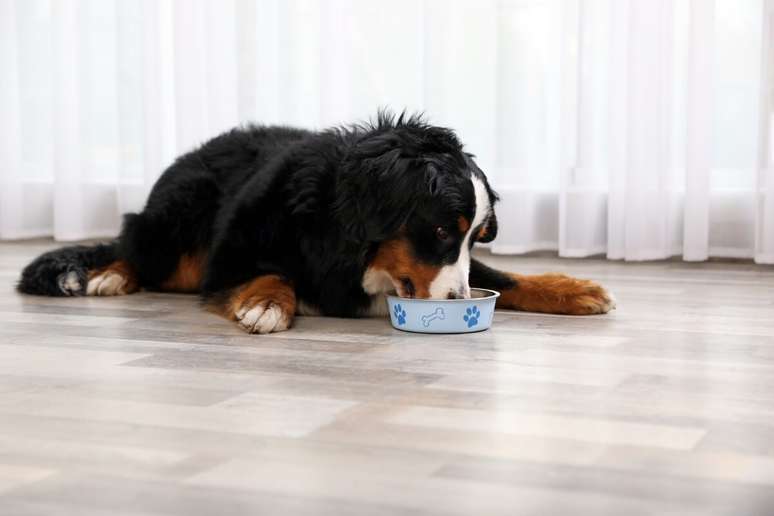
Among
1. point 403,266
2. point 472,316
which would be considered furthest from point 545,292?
point 403,266

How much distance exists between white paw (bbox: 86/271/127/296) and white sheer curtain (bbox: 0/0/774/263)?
1425 mm

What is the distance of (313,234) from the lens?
8.51ft

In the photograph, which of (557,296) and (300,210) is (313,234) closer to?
(300,210)

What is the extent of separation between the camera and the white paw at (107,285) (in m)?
3.10

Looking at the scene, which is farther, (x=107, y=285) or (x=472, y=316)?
(x=107, y=285)

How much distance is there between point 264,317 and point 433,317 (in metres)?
0.38

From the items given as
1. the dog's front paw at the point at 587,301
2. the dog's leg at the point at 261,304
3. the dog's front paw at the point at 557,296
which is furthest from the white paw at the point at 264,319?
the dog's front paw at the point at 587,301

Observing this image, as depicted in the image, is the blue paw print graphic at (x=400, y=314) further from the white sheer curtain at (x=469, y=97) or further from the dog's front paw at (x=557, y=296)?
the white sheer curtain at (x=469, y=97)

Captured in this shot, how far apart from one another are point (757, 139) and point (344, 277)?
1920 mm

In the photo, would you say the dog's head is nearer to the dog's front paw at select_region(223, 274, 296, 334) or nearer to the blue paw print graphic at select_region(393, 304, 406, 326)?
the blue paw print graphic at select_region(393, 304, 406, 326)

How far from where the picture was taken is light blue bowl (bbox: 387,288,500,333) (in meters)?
2.40

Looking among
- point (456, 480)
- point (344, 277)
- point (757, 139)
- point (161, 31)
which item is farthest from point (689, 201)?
point (456, 480)

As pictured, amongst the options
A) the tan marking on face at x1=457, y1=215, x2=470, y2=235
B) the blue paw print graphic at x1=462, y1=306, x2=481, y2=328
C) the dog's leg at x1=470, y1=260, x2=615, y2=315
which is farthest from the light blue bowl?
the dog's leg at x1=470, y1=260, x2=615, y2=315

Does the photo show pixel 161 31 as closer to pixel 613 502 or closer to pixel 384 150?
pixel 384 150
